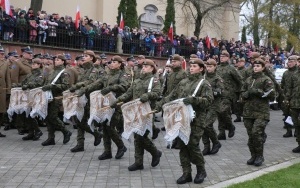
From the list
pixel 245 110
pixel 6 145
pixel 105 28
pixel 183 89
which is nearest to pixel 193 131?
pixel 183 89

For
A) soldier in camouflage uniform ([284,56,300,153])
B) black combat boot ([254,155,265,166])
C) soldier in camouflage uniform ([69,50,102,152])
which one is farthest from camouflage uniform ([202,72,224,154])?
soldier in camouflage uniform ([69,50,102,152])

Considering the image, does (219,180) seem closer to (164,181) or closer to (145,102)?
(164,181)

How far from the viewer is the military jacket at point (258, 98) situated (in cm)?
995

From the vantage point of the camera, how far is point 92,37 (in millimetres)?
24094

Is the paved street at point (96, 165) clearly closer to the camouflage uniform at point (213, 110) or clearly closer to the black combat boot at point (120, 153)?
the black combat boot at point (120, 153)

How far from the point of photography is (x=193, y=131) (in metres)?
8.55

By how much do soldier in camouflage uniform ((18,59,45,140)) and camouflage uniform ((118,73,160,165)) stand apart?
11.6 feet

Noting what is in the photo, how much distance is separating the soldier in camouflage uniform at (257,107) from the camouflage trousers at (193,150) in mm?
1774

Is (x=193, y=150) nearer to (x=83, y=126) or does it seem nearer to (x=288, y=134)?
(x=83, y=126)

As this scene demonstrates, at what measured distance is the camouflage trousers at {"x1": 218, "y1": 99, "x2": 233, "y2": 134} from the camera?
13.3m

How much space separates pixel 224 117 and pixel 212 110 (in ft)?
4.50

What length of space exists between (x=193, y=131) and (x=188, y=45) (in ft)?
69.7

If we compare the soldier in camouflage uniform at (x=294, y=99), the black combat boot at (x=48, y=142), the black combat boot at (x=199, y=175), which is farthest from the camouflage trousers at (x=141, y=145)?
the soldier in camouflage uniform at (x=294, y=99)

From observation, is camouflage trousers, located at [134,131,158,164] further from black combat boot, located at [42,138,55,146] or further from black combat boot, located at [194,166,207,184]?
black combat boot, located at [42,138,55,146]
